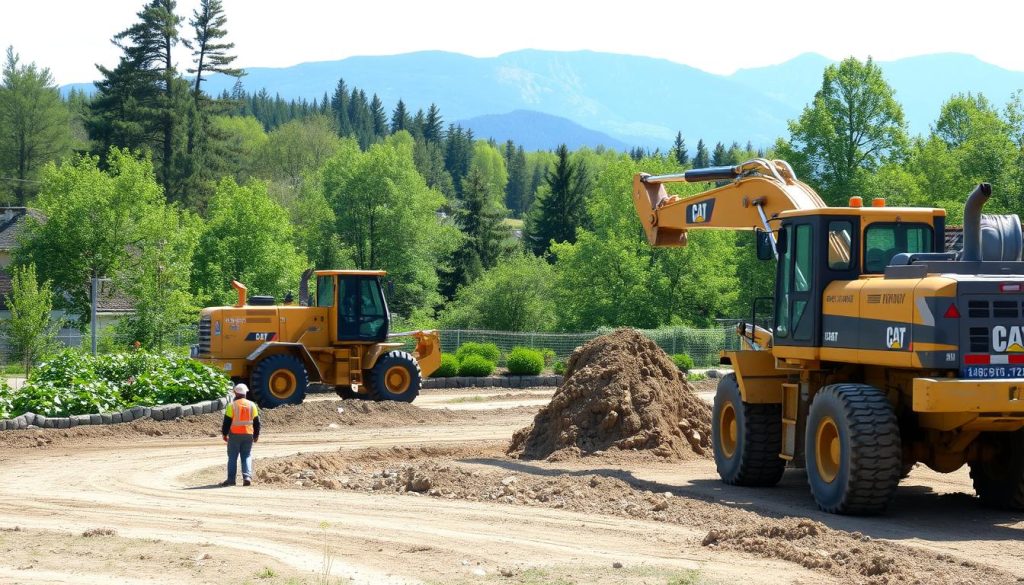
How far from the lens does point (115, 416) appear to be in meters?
21.9

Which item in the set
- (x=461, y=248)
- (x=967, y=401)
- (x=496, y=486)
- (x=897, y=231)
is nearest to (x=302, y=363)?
(x=496, y=486)

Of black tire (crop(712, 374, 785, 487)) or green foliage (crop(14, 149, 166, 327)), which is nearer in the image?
black tire (crop(712, 374, 785, 487))

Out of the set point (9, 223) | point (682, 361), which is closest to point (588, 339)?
point (682, 361)

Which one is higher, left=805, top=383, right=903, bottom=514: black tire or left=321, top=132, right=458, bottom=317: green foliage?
left=321, top=132, right=458, bottom=317: green foliage

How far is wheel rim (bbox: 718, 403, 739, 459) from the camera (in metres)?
16.1

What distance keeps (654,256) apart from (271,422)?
1435 inches

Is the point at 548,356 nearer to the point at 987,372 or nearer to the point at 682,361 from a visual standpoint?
the point at 682,361

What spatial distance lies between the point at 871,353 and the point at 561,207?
244ft

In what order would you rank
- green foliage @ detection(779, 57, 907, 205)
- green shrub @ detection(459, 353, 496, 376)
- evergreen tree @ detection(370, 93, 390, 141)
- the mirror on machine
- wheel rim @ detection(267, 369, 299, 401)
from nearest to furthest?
the mirror on machine, wheel rim @ detection(267, 369, 299, 401), green shrub @ detection(459, 353, 496, 376), green foliage @ detection(779, 57, 907, 205), evergreen tree @ detection(370, 93, 390, 141)

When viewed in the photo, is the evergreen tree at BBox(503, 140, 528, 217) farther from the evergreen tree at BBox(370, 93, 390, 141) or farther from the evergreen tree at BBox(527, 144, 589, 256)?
the evergreen tree at BBox(527, 144, 589, 256)

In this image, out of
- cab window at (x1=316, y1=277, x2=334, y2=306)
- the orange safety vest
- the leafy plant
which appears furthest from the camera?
the leafy plant

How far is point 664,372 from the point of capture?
19.6 meters

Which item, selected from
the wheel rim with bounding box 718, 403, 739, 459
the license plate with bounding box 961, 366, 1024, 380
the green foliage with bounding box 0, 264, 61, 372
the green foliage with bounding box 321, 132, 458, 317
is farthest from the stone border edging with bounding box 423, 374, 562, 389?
the green foliage with bounding box 321, 132, 458, 317

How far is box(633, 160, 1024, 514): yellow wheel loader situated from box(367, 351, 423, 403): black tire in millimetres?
11625
